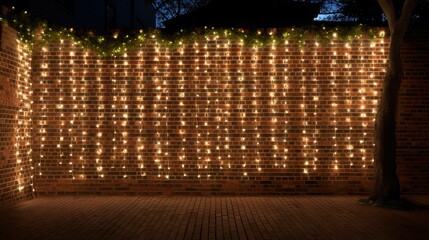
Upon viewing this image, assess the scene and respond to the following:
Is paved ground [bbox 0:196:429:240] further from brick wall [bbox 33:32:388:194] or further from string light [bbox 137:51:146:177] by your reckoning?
string light [bbox 137:51:146:177]

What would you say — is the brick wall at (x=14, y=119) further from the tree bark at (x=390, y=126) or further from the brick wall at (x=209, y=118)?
the tree bark at (x=390, y=126)

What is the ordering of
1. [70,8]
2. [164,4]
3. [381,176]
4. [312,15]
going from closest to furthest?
1. [381,176]
2. [70,8]
3. [312,15]
4. [164,4]

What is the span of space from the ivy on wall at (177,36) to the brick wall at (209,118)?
14cm

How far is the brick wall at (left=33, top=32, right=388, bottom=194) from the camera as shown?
29.1ft

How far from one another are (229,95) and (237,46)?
106 cm

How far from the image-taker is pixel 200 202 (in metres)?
8.21

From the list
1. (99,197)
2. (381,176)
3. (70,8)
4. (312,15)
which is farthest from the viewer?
(312,15)

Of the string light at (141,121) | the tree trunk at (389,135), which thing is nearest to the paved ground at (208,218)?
the tree trunk at (389,135)

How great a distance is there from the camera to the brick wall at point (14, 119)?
7.91 m

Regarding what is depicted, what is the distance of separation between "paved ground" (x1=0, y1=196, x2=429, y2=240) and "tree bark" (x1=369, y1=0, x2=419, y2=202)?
56 cm

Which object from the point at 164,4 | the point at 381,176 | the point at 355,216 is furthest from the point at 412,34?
the point at 164,4

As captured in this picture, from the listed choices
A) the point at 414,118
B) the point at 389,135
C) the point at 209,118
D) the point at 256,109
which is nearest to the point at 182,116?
the point at 209,118

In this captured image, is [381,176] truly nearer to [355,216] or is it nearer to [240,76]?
[355,216]

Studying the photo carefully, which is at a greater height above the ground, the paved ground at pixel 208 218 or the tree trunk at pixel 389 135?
the tree trunk at pixel 389 135
